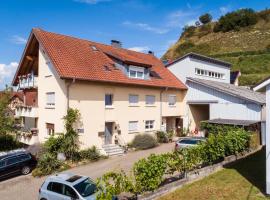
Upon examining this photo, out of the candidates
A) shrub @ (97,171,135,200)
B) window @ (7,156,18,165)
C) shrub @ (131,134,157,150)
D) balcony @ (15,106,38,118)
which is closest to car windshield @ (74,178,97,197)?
shrub @ (97,171,135,200)

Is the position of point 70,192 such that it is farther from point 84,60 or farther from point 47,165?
point 84,60

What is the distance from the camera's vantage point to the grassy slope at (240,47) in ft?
204

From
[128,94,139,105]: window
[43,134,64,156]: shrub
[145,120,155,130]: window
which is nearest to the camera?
[43,134,64,156]: shrub

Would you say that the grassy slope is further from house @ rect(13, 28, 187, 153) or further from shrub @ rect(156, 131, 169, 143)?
house @ rect(13, 28, 187, 153)

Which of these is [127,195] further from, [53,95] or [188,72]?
[188,72]

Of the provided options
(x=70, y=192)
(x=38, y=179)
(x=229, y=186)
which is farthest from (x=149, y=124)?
(x=70, y=192)

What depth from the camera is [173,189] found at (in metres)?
15.0

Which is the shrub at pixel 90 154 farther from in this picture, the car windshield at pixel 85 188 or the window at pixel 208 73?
the window at pixel 208 73

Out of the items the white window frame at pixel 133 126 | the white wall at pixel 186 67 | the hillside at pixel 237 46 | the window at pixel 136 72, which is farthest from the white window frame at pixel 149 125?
the hillside at pixel 237 46

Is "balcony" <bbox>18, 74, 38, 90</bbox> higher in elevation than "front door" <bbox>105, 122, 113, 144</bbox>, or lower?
higher

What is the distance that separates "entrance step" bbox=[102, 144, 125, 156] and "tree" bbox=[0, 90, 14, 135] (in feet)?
33.3

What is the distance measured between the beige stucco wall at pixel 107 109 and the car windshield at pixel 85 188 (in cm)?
1070

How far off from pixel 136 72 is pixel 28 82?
11282mm

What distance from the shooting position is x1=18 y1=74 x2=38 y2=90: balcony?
28.6m
